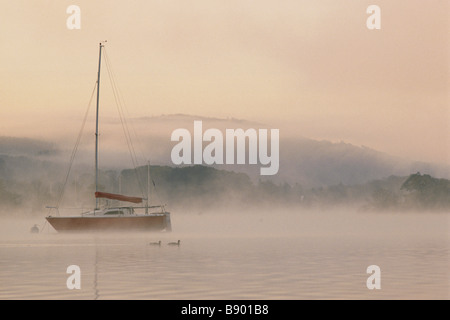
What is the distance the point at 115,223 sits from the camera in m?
76.4

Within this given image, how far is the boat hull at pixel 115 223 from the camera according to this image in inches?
3009

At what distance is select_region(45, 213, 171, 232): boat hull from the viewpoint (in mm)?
76438

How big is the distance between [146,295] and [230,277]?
236 inches
